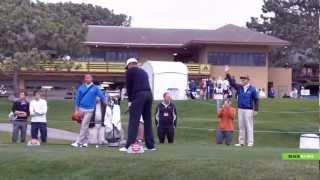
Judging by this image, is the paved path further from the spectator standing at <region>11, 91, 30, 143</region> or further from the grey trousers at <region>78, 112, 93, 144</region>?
the grey trousers at <region>78, 112, 93, 144</region>

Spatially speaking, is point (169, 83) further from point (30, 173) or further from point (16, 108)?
point (30, 173)

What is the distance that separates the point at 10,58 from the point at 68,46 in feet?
18.1

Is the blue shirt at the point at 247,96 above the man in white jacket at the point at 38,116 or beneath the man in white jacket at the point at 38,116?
above

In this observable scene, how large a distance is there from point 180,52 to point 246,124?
189ft

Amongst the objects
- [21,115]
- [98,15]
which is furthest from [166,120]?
[98,15]

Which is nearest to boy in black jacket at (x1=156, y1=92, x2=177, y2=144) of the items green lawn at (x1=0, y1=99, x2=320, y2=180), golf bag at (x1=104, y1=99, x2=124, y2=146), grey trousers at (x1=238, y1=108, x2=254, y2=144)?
grey trousers at (x1=238, y1=108, x2=254, y2=144)

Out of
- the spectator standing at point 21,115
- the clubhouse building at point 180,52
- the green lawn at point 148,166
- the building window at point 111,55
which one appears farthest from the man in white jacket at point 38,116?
the building window at point 111,55

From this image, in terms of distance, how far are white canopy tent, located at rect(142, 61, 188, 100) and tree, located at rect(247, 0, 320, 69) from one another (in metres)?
22.5

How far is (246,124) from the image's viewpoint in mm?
19484

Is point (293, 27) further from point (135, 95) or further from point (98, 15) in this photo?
point (135, 95)

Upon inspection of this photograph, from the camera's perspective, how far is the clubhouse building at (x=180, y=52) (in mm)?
68562

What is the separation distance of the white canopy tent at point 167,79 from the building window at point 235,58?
43.4 feet

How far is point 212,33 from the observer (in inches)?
2857

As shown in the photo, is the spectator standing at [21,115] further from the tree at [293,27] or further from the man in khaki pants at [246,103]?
the tree at [293,27]
